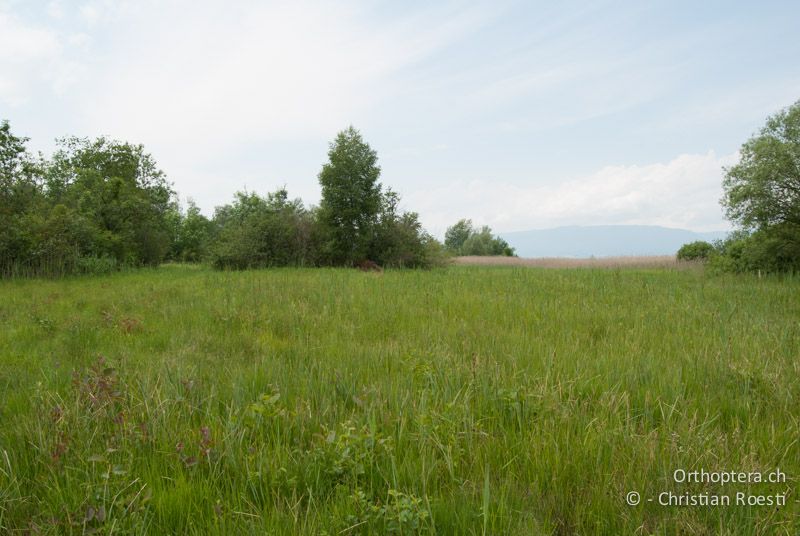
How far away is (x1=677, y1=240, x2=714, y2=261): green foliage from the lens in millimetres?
31812

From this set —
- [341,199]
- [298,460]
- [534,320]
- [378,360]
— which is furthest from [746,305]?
[341,199]

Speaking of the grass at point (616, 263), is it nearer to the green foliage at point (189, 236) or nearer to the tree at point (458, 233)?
the green foliage at point (189, 236)

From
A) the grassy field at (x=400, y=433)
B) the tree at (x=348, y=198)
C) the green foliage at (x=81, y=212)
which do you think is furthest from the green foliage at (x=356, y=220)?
the grassy field at (x=400, y=433)

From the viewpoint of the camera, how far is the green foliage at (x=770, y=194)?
16803 mm

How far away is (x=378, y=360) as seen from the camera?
13.3 ft

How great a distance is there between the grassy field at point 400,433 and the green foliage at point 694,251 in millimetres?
32532

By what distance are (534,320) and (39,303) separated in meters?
10.8

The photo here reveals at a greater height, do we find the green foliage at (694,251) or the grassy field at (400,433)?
the green foliage at (694,251)

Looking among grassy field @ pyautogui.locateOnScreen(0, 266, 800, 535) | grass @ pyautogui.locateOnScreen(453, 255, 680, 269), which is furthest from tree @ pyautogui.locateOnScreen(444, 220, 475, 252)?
grassy field @ pyautogui.locateOnScreen(0, 266, 800, 535)

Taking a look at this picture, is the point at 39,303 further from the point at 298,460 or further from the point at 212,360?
the point at 298,460

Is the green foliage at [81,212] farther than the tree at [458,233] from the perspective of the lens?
No

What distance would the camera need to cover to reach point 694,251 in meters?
32.4

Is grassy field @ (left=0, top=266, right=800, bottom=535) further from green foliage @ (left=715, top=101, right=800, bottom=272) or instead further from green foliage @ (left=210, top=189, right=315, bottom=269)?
green foliage @ (left=210, top=189, right=315, bottom=269)

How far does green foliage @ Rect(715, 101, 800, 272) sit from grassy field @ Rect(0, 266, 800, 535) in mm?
16146
